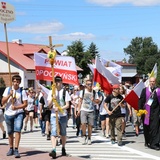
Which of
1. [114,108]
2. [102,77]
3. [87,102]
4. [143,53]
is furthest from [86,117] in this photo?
[143,53]

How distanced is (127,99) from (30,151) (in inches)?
134

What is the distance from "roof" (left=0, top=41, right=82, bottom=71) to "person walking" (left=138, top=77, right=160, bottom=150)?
111 ft

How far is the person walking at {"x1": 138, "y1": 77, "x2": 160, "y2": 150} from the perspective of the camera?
37.3 ft

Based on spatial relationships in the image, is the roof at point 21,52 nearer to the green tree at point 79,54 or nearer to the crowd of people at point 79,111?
the green tree at point 79,54

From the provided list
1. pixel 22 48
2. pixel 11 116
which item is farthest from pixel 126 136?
pixel 22 48

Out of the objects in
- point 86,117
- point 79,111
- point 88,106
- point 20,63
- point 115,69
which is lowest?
point 86,117

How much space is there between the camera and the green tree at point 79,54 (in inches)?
2164

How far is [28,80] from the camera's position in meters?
46.0

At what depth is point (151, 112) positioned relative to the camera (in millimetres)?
11508


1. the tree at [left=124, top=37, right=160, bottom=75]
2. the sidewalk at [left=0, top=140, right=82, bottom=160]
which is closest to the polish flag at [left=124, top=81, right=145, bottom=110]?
the sidewalk at [left=0, top=140, right=82, bottom=160]

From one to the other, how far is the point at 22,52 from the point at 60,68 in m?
38.6

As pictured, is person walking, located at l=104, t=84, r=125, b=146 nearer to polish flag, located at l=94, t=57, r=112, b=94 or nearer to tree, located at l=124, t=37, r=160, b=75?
polish flag, located at l=94, t=57, r=112, b=94

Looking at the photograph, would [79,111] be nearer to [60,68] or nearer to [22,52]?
[60,68]

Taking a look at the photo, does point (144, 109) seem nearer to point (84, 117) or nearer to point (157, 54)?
point (84, 117)
